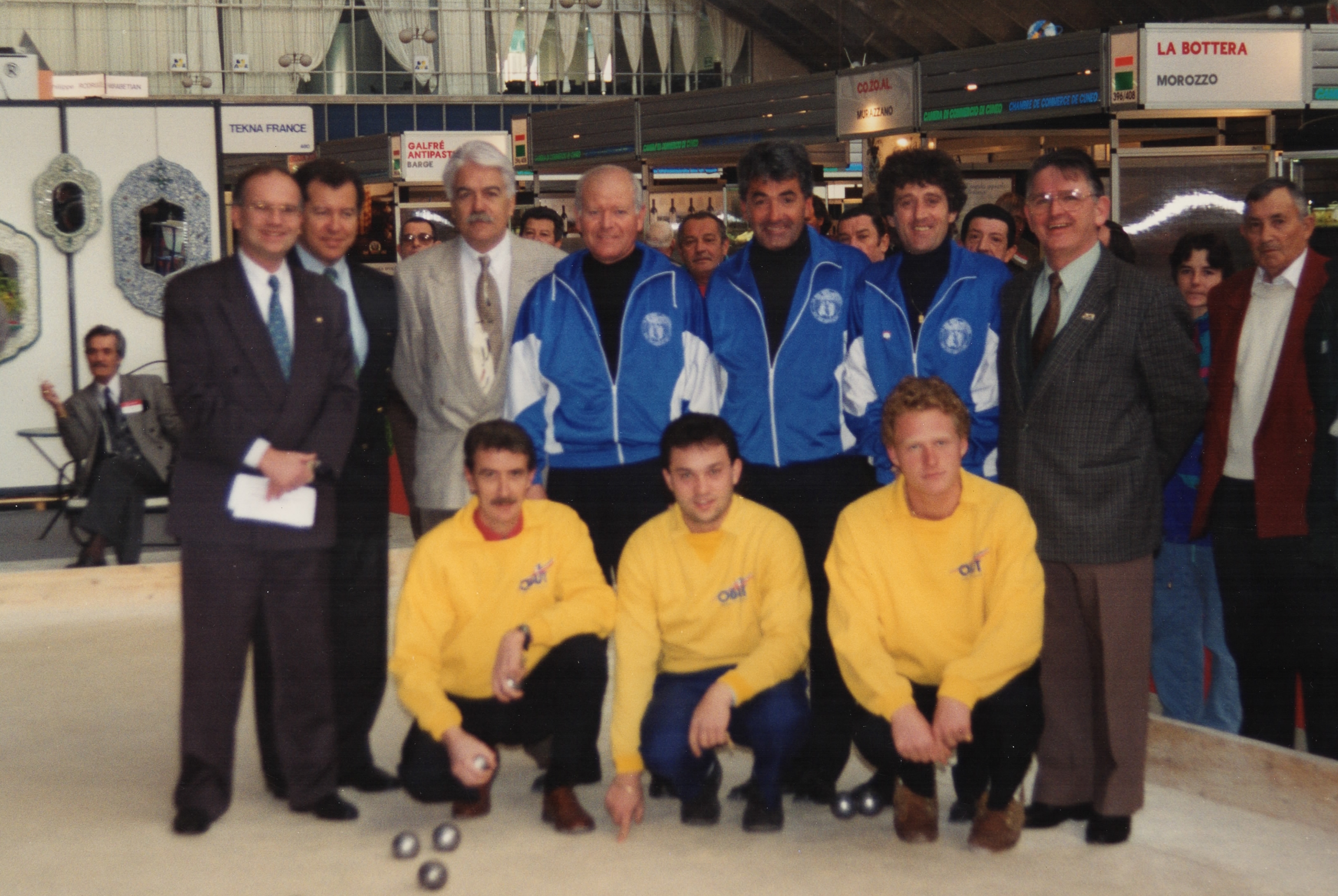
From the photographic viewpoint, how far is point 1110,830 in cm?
304

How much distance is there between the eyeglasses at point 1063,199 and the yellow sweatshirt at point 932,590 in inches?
24.2

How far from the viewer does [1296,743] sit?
3773 millimetres

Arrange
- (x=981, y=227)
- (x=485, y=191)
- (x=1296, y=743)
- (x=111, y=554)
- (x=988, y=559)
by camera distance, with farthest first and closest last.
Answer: (x=111, y=554) → (x=981, y=227) → (x=1296, y=743) → (x=485, y=191) → (x=988, y=559)

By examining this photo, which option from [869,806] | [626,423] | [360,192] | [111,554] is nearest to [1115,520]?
[869,806]

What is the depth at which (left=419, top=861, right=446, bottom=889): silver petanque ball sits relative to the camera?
2.79 metres

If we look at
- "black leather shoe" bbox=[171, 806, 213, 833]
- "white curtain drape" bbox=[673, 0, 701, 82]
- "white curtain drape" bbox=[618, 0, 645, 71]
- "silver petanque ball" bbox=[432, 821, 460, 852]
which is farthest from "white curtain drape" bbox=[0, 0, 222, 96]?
"silver petanque ball" bbox=[432, 821, 460, 852]

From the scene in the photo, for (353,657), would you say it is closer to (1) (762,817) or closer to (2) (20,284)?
(1) (762,817)

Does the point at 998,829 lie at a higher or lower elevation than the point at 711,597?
lower

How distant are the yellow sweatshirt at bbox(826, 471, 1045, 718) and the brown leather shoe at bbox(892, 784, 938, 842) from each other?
26cm

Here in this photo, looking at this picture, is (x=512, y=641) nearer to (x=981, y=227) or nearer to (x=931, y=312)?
(x=931, y=312)

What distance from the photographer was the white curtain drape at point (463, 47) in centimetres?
2839

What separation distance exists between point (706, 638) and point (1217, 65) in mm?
5722

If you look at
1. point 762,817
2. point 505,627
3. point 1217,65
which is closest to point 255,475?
point 505,627

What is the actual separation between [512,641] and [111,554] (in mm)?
4623
